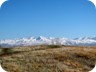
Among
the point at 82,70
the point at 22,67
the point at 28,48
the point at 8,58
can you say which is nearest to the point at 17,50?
the point at 28,48

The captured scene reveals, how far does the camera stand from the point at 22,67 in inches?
1186

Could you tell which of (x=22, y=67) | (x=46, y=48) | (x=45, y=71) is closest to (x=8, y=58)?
(x=22, y=67)

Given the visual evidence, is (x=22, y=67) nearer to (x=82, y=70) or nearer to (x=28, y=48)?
(x=82, y=70)

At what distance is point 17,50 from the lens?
1444 inches

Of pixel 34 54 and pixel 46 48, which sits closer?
pixel 34 54

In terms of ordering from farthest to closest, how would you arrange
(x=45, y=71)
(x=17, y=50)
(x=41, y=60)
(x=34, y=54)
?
1. (x=17, y=50)
2. (x=34, y=54)
3. (x=41, y=60)
4. (x=45, y=71)

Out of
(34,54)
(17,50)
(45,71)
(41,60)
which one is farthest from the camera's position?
(17,50)

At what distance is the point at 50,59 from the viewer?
32344 mm

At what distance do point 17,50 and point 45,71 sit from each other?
802 centimetres

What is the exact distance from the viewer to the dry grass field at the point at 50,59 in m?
30.1

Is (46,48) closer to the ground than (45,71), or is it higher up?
higher up

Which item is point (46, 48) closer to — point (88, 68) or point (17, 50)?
point (17, 50)

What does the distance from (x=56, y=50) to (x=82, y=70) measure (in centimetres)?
585

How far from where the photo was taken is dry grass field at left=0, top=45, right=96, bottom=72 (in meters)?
30.1
